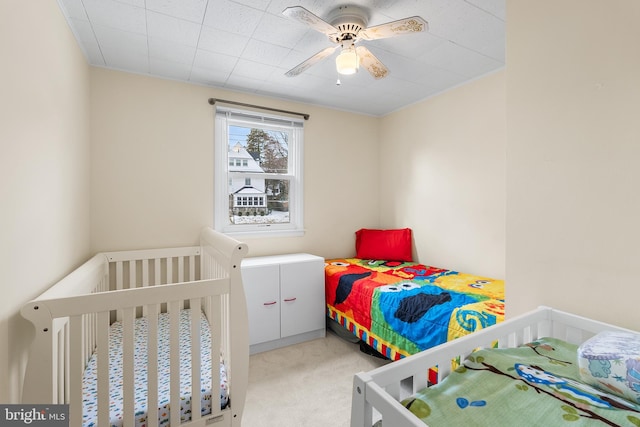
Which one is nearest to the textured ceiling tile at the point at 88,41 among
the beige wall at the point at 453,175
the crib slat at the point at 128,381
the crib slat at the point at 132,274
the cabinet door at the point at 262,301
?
the crib slat at the point at 132,274

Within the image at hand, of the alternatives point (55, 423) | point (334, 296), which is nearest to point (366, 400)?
point (55, 423)

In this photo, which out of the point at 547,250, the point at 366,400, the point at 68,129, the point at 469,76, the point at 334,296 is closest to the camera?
the point at 366,400

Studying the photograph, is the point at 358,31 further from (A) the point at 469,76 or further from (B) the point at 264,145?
(B) the point at 264,145

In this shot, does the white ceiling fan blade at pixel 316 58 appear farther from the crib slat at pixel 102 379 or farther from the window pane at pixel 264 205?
the crib slat at pixel 102 379

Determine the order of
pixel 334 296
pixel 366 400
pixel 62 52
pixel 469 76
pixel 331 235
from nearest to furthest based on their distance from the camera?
1. pixel 366 400
2. pixel 62 52
3. pixel 469 76
4. pixel 334 296
5. pixel 331 235

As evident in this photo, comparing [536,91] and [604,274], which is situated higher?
[536,91]

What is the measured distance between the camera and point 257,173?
9.63 feet

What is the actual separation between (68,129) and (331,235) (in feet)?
7.93

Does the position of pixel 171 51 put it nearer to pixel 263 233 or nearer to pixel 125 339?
pixel 263 233

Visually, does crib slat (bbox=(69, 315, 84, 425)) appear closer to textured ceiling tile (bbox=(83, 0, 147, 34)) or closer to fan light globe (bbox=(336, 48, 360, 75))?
textured ceiling tile (bbox=(83, 0, 147, 34))

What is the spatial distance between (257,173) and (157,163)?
889 millimetres

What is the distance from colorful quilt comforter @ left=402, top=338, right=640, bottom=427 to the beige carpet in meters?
1.11

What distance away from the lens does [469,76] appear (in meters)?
2.50

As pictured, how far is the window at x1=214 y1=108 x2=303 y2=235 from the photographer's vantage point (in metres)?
2.74
